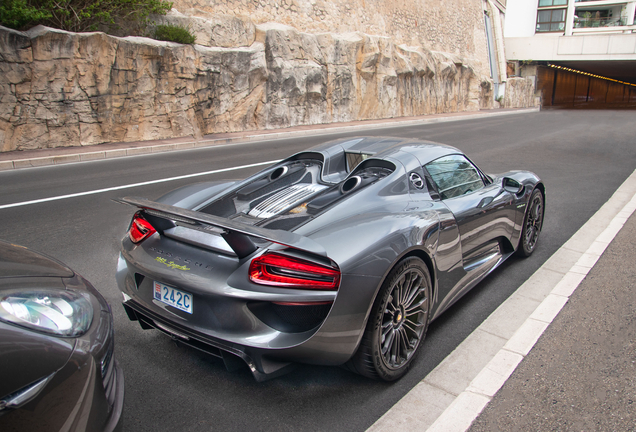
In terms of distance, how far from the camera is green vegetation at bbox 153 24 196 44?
15.5 m

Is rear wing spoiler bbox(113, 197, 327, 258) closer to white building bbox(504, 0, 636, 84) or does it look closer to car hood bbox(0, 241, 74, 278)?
car hood bbox(0, 241, 74, 278)

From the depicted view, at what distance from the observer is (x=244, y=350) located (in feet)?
6.91

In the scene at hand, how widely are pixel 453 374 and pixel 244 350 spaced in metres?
1.23

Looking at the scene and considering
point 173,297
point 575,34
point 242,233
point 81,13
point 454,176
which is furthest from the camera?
point 575,34

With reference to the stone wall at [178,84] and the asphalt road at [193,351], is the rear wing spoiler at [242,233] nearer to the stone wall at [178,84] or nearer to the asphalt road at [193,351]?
the asphalt road at [193,351]

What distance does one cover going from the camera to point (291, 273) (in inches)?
84.4

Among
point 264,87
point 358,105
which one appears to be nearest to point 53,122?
point 264,87

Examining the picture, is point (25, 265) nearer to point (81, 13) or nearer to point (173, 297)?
point (173, 297)

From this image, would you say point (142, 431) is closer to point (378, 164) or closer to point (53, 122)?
point (378, 164)

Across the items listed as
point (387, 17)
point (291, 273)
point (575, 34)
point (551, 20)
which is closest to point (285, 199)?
point (291, 273)

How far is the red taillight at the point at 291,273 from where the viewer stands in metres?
2.12

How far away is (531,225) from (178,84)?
13.8 metres

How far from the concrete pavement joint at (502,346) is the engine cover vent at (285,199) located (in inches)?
54.0

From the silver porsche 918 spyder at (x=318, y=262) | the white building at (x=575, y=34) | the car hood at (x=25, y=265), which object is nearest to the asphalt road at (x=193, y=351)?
the silver porsche 918 spyder at (x=318, y=262)
